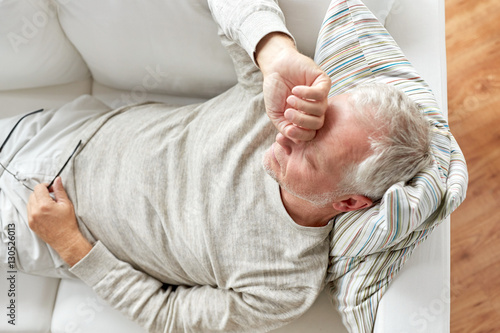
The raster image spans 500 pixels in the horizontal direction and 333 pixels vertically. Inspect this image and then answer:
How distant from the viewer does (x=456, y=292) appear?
1.66m

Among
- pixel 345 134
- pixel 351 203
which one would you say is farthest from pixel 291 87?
pixel 351 203

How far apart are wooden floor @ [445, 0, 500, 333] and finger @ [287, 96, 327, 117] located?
104cm

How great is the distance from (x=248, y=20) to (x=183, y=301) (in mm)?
770

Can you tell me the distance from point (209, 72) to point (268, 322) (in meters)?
0.74

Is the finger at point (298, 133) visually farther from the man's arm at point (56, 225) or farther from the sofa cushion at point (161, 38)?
the man's arm at point (56, 225)

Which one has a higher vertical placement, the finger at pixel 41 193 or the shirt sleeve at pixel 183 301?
the finger at pixel 41 193

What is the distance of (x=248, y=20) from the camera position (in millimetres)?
1105

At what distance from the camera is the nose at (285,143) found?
1.02 metres

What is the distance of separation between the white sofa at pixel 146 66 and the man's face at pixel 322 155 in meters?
0.32

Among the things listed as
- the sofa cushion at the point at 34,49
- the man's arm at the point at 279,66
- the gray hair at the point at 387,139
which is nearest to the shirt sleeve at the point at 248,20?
the man's arm at the point at 279,66

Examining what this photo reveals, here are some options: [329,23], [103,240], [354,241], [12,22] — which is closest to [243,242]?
[354,241]

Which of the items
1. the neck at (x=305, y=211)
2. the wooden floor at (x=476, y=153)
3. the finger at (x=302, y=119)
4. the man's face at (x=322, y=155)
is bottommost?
the wooden floor at (x=476, y=153)

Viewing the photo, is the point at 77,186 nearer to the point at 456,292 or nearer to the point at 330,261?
the point at 330,261

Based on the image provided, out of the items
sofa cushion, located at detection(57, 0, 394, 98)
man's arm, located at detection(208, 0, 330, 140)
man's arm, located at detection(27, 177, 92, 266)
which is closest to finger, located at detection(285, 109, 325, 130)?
man's arm, located at detection(208, 0, 330, 140)
